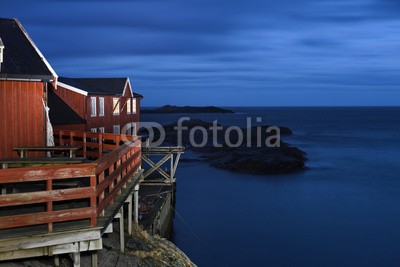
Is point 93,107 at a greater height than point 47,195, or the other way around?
point 93,107

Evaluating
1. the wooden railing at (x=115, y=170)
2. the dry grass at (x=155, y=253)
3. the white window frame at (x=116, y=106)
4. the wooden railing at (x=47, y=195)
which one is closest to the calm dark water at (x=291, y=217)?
the dry grass at (x=155, y=253)

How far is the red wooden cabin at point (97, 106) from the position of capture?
25791 mm

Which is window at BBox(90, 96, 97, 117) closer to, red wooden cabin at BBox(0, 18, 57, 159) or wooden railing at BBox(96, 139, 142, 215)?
red wooden cabin at BBox(0, 18, 57, 159)

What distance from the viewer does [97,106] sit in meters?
31.5

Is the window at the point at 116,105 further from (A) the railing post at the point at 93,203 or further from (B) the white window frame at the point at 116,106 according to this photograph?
(A) the railing post at the point at 93,203

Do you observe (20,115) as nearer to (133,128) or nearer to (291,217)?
(291,217)

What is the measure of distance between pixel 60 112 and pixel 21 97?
1095 centimetres

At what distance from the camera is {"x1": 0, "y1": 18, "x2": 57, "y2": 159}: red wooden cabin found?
1420 cm

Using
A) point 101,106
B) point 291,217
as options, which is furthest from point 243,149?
point 101,106

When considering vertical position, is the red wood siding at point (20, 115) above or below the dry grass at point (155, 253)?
above

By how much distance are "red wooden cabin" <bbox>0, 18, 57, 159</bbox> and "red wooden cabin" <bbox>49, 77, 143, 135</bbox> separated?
871cm

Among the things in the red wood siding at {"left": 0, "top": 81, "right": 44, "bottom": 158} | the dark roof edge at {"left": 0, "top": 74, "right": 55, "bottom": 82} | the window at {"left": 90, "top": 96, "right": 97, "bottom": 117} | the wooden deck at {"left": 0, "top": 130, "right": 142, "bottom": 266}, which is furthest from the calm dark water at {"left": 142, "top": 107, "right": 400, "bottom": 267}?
the wooden deck at {"left": 0, "top": 130, "right": 142, "bottom": 266}

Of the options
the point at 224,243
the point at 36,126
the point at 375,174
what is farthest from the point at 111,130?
the point at 375,174

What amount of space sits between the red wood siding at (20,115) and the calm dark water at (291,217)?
39.2ft
